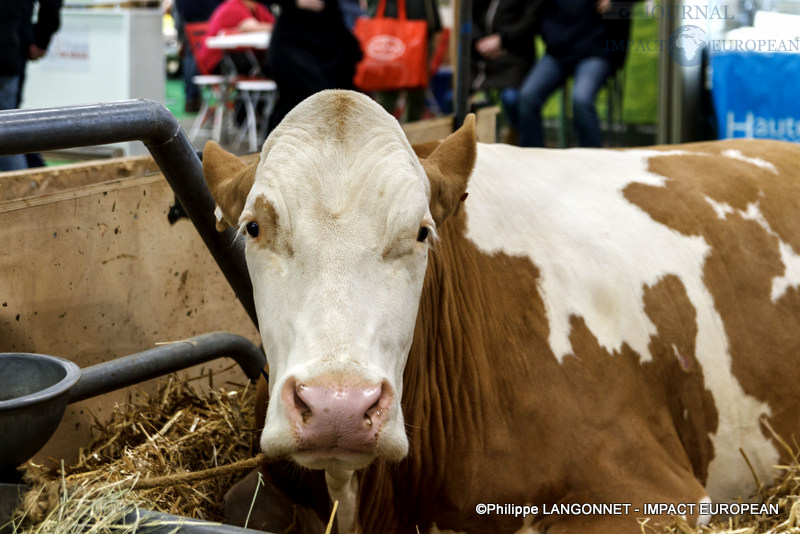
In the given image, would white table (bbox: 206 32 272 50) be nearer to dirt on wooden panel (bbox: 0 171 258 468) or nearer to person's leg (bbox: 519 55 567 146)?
person's leg (bbox: 519 55 567 146)

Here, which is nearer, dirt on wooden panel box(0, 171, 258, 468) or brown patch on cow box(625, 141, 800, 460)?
dirt on wooden panel box(0, 171, 258, 468)

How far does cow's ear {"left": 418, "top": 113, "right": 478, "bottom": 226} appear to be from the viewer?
229cm

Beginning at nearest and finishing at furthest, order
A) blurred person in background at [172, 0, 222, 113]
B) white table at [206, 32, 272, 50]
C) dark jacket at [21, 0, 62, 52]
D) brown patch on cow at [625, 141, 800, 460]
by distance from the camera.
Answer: brown patch on cow at [625, 141, 800, 460] < dark jacket at [21, 0, 62, 52] < white table at [206, 32, 272, 50] < blurred person in background at [172, 0, 222, 113]

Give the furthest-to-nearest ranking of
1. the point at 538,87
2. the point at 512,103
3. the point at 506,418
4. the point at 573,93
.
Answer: the point at 512,103 → the point at 538,87 → the point at 573,93 → the point at 506,418

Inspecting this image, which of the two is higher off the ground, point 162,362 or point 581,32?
point 581,32

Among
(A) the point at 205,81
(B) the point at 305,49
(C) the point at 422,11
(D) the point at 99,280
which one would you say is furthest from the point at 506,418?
(A) the point at 205,81

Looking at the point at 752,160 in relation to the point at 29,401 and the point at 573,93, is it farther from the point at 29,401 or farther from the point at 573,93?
the point at 573,93

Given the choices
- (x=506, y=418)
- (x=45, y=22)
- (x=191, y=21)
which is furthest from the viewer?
(x=191, y=21)

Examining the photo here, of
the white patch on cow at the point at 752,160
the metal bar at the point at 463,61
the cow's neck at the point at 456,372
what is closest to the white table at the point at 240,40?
the metal bar at the point at 463,61

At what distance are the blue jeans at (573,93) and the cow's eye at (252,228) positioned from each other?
15.5 ft

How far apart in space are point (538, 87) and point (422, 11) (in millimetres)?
1205

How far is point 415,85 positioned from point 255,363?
437cm

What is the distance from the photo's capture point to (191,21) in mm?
12172

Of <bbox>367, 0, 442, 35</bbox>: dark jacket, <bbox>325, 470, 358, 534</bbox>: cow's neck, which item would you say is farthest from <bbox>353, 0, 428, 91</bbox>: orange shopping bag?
<bbox>325, 470, 358, 534</bbox>: cow's neck
